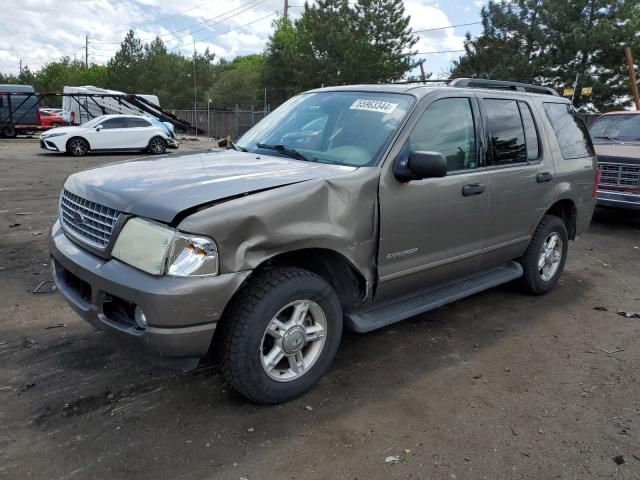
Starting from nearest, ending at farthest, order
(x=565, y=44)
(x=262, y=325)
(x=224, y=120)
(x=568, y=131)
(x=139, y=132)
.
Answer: (x=262, y=325) → (x=568, y=131) → (x=139, y=132) → (x=565, y=44) → (x=224, y=120)

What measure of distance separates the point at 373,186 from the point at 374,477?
1.65 metres

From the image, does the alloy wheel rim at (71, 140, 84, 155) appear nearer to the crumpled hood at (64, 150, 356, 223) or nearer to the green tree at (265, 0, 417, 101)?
the crumpled hood at (64, 150, 356, 223)

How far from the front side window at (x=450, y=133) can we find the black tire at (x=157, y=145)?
17.6m

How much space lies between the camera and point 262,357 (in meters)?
3.02

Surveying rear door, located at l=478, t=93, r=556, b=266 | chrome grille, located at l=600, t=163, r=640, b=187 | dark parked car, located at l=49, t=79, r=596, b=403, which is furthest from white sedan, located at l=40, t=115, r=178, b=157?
rear door, located at l=478, t=93, r=556, b=266

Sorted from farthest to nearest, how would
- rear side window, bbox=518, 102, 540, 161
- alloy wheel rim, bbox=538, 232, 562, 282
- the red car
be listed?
the red car
alloy wheel rim, bbox=538, 232, 562, 282
rear side window, bbox=518, 102, 540, 161

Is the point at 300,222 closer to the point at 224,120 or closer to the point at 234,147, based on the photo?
the point at 234,147

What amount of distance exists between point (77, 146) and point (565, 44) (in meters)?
22.1

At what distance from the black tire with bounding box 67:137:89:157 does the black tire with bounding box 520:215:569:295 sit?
57.4ft

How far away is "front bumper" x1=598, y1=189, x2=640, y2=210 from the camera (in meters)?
8.40

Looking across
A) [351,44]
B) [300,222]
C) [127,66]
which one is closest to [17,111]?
[351,44]

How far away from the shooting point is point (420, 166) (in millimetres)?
3312

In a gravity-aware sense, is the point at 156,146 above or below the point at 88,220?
above

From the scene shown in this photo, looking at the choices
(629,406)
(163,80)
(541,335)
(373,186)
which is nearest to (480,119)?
→ (373,186)
